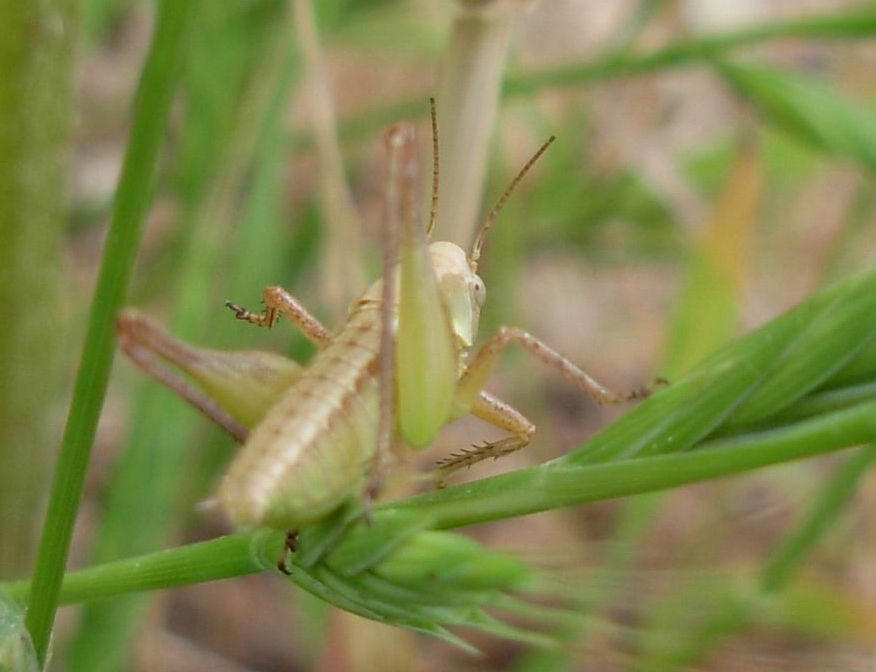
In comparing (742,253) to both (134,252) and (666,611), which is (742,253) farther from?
(134,252)

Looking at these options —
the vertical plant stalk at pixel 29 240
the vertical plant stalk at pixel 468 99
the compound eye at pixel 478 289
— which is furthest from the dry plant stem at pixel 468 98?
the vertical plant stalk at pixel 29 240

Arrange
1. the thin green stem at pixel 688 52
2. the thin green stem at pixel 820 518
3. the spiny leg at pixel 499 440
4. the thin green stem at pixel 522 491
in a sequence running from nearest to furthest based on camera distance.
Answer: the thin green stem at pixel 522 491, the spiny leg at pixel 499 440, the thin green stem at pixel 820 518, the thin green stem at pixel 688 52

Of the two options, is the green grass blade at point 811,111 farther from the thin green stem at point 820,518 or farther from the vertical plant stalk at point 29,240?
the vertical plant stalk at point 29,240

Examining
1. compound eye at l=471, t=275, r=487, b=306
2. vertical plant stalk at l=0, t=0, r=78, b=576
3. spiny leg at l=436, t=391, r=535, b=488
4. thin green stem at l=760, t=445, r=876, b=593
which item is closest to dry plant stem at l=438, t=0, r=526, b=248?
compound eye at l=471, t=275, r=487, b=306

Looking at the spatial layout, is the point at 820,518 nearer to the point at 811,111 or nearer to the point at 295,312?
the point at 811,111

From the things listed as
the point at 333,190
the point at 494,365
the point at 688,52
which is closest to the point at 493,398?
the point at 494,365

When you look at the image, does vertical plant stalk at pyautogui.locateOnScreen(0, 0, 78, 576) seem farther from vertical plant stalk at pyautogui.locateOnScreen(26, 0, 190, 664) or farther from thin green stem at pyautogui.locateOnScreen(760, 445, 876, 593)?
thin green stem at pyautogui.locateOnScreen(760, 445, 876, 593)
